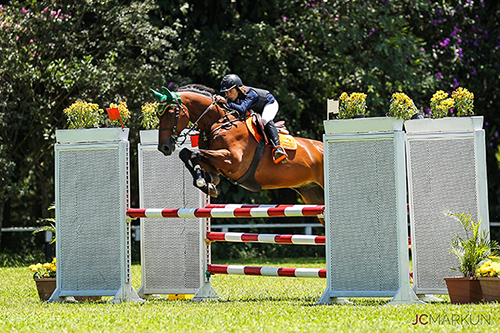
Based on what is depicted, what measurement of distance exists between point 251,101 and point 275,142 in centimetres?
49

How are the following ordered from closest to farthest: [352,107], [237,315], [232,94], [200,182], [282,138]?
1. [237,315]
2. [352,107]
3. [200,182]
4. [232,94]
5. [282,138]

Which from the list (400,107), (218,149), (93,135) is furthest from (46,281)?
(400,107)

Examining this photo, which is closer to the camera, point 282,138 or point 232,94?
point 232,94

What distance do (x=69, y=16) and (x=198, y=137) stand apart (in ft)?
25.2

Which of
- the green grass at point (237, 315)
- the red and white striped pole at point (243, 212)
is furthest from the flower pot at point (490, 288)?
the red and white striped pole at point (243, 212)

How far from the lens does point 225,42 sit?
15.8 meters

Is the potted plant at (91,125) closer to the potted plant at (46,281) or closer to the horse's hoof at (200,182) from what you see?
the horse's hoof at (200,182)

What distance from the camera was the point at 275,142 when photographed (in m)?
7.90

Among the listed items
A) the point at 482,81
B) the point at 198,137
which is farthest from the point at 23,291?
the point at 482,81

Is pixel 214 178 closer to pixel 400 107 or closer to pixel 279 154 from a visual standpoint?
pixel 279 154

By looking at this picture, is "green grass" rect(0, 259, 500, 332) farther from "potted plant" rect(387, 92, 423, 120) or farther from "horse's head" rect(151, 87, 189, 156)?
"potted plant" rect(387, 92, 423, 120)

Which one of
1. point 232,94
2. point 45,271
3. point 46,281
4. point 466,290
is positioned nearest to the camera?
point 466,290

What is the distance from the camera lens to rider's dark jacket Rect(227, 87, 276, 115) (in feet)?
25.7

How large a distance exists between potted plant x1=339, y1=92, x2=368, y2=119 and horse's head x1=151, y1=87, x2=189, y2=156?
1.56 m
